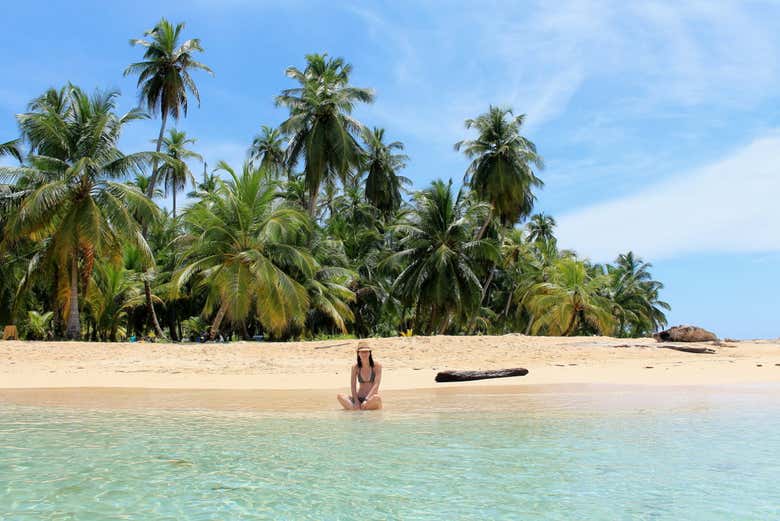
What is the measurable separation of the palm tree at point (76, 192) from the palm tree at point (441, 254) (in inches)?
461

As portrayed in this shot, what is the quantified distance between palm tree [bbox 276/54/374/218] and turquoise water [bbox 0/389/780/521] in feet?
75.9

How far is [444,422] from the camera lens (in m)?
6.82

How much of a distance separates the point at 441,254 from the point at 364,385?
19.2 metres

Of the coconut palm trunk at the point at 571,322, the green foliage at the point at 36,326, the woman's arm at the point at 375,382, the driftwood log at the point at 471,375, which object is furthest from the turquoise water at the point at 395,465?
the coconut palm trunk at the point at 571,322

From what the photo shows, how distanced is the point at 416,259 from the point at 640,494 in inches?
998

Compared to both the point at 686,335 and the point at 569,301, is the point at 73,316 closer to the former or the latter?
the point at 686,335

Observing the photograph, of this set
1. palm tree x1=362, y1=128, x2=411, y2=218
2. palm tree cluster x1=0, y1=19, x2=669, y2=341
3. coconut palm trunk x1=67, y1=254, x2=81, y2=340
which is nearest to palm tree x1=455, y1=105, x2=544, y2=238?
palm tree cluster x1=0, y1=19, x2=669, y2=341

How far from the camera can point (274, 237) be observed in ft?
71.1

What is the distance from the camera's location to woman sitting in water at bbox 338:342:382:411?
809 centimetres

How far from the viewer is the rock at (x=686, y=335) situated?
18828mm

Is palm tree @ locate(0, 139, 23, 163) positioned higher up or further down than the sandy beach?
higher up

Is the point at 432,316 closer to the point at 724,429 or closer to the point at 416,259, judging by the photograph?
the point at 416,259

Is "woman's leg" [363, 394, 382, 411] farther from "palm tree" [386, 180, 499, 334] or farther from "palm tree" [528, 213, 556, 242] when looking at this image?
"palm tree" [528, 213, 556, 242]

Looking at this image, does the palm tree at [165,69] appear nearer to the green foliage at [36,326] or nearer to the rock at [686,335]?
the green foliage at [36,326]
